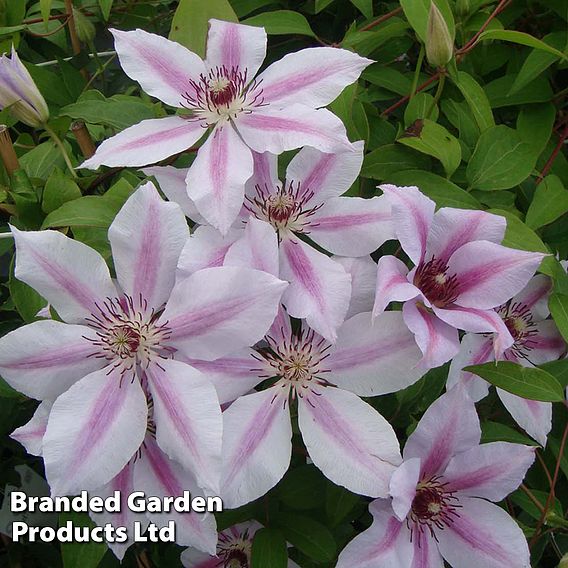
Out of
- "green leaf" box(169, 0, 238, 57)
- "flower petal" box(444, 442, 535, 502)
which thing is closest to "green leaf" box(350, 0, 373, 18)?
"green leaf" box(169, 0, 238, 57)

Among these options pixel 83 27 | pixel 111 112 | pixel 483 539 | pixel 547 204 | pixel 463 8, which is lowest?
pixel 483 539

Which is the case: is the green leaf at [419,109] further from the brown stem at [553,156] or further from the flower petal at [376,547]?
the flower petal at [376,547]

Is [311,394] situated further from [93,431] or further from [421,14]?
[421,14]

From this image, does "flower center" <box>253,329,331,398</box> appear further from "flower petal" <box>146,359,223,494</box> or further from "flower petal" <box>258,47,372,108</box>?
"flower petal" <box>258,47,372,108</box>

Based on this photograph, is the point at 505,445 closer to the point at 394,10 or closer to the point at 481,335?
the point at 481,335

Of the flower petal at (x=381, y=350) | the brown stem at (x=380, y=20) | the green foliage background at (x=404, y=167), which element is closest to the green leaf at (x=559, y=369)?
the green foliage background at (x=404, y=167)

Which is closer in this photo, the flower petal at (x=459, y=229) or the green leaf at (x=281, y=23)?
the flower petal at (x=459, y=229)

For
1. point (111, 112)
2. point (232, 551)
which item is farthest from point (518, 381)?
point (111, 112)
